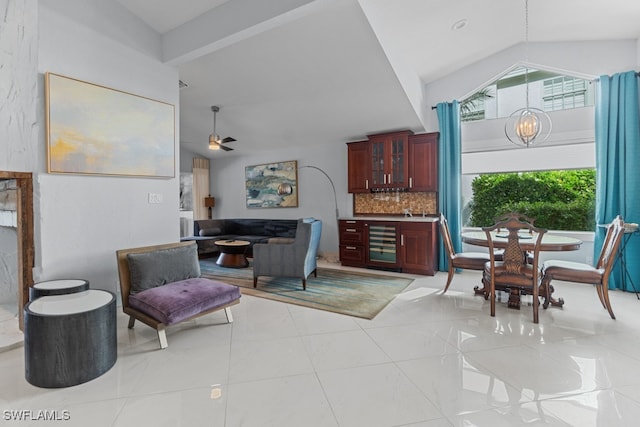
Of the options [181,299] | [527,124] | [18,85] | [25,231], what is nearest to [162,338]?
[181,299]

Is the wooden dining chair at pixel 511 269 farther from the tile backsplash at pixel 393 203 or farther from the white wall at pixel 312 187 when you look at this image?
the white wall at pixel 312 187

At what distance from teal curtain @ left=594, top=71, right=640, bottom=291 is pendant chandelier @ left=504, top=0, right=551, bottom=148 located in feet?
1.99

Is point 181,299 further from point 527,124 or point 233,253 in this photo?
point 527,124

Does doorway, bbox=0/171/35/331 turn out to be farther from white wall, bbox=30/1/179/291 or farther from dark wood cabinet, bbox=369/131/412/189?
dark wood cabinet, bbox=369/131/412/189

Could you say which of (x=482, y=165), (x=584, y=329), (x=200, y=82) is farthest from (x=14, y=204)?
(x=482, y=165)

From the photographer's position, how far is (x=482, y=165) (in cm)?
503

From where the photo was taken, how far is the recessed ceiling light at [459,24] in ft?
12.0

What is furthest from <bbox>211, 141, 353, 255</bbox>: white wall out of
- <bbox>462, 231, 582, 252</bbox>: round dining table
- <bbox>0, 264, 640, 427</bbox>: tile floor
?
<bbox>0, 264, 640, 427</bbox>: tile floor

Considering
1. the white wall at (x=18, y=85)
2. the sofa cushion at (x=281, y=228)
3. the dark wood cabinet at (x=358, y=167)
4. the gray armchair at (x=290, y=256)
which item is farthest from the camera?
the sofa cushion at (x=281, y=228)

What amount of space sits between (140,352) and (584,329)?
3.81 m

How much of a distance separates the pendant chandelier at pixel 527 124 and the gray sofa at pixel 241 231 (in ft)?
13.9

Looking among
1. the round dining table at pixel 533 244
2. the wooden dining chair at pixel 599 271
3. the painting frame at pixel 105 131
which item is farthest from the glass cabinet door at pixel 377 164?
the painting frame at pixel 105 131

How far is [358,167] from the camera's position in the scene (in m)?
5.56

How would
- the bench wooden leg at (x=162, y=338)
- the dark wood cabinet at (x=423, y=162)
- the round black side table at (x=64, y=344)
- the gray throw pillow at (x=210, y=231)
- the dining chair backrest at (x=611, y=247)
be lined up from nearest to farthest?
1. the round black side table at (x=64, y=344)
2. the bench wooden leg at (x=162, y=338)
3. the dining chair backrest at (x=611, y=247)
4. the dark wood cabinet at (x=423, y=162)
5. the gray throw pillow at (x=210, y=231)
